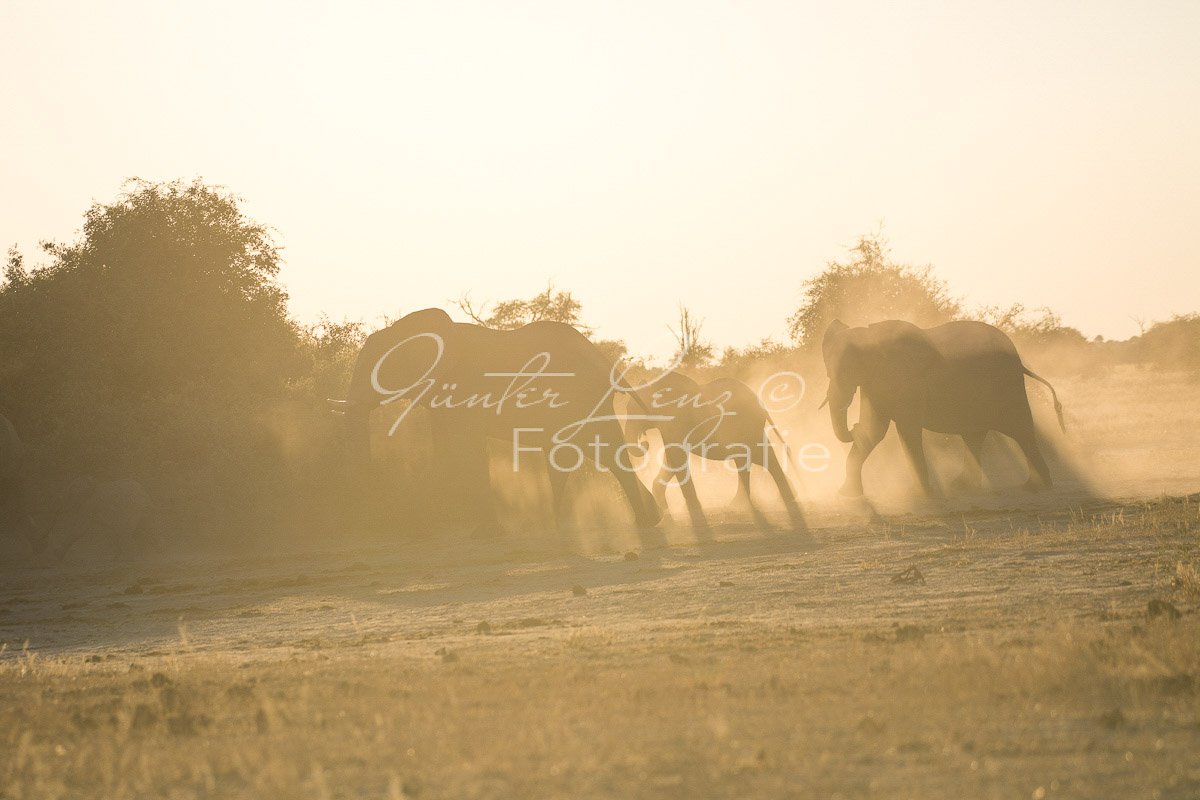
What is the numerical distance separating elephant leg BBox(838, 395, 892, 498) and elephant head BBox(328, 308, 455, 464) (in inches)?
281

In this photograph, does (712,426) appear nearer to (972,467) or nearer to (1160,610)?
(972,467)

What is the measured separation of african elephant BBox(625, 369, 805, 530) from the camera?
2125 centimetres

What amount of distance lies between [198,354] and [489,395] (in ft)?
48.9

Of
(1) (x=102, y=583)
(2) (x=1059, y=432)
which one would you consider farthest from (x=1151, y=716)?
(2) (x=1059, y=432)

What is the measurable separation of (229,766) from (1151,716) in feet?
13.7

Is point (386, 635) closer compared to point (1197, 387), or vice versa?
point (386, 635)

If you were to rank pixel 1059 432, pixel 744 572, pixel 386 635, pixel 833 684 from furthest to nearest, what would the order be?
pixel 1059 432
pixel 744 572
pixel 386 635
pixel 833 684

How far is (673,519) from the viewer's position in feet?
68.8

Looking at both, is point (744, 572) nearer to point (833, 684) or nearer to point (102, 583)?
point (833, 684)

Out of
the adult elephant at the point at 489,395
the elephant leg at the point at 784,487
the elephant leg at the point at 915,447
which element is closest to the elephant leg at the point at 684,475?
the adult elephant at the point at 489,395

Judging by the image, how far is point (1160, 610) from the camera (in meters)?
8.60

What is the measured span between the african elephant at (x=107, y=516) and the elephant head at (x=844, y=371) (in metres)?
11.6

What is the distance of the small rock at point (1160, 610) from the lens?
27.7ft
